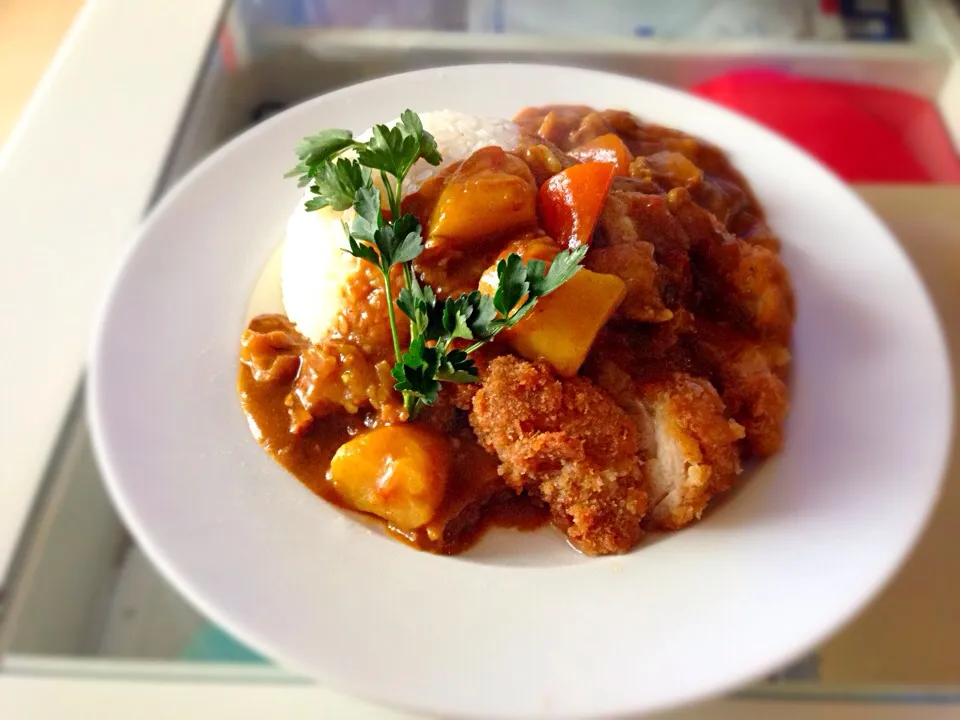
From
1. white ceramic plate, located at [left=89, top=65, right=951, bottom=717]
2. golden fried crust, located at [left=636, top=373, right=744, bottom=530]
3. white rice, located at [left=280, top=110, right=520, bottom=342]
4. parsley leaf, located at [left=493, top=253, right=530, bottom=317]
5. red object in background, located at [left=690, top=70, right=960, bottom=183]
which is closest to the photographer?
white ceramic plate, located at [left=89, top=65, right=951, bottom=717]

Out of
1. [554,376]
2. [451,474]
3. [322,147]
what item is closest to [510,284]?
[554,376]

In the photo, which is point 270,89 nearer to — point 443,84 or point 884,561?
point 443,84

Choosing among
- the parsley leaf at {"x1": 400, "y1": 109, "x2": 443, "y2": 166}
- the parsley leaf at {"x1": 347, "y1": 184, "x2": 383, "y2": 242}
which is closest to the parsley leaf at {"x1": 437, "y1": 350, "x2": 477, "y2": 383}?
the parsley leaf at {"x1": 347, "y1": 184, "x2": 383, "y2": 242}

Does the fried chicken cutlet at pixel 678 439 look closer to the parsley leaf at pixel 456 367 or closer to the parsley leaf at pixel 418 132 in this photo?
the parsley leaf at pixel 456 367

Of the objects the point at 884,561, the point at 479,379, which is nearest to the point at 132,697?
the point at 479,379

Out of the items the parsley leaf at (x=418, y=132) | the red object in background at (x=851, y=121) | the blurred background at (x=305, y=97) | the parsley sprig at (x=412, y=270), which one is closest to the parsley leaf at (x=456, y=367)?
the parsley sprig at (x=412, y=270)

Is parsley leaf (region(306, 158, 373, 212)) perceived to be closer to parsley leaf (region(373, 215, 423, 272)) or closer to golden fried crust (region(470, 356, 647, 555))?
parsley leaf (region(373, 215, 423, 272))
